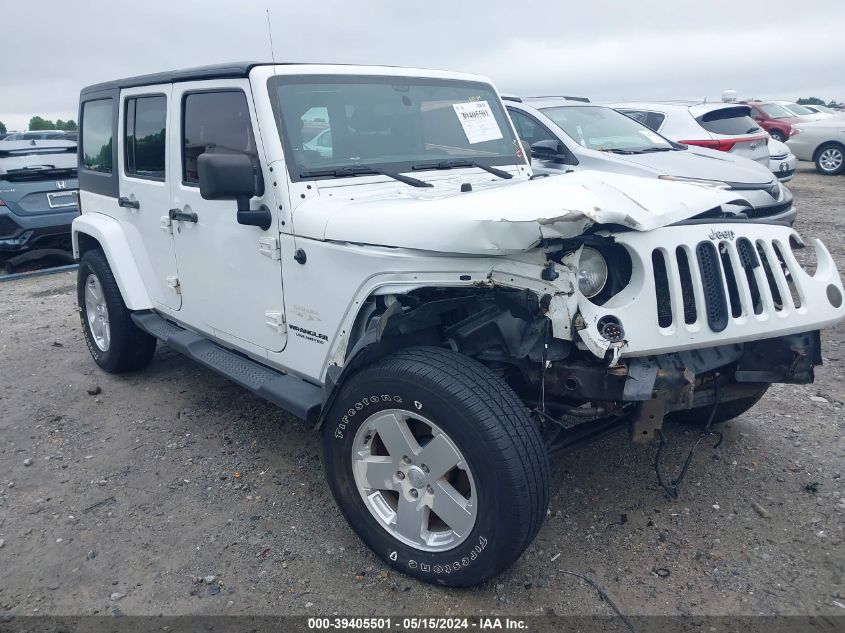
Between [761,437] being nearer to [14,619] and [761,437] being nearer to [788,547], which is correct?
[788,547]

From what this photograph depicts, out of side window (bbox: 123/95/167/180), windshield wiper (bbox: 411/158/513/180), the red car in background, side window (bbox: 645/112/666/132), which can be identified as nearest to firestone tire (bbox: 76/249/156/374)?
side window (bbox: 123/95/167/180)

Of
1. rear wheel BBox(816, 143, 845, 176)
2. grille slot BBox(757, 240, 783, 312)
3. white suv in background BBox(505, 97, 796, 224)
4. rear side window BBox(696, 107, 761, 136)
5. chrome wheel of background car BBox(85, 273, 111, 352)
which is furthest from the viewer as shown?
rear wheel BBox(816, 143, 845, 176)

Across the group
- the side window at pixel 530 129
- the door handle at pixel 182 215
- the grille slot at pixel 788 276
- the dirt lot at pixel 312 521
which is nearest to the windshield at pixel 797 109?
the side window at pixel 530 129

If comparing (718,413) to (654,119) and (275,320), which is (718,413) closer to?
(275,320)

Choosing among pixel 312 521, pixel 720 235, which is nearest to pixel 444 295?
pixel 720 235

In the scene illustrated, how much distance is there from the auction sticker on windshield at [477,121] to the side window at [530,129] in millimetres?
3319

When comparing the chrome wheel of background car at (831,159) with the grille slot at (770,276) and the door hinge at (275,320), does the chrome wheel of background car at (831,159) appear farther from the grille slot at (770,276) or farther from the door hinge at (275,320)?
the door hinge at (275,320)

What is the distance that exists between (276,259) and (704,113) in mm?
8303

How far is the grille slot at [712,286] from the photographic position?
8.46ft

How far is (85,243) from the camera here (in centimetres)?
516

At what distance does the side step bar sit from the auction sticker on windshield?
171 centimetres

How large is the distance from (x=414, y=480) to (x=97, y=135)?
12.4 ft

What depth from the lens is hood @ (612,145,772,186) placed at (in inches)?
267

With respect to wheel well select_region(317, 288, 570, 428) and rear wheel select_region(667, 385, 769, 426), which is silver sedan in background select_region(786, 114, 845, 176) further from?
wheel well select_region(317, 288, 570, 428)
